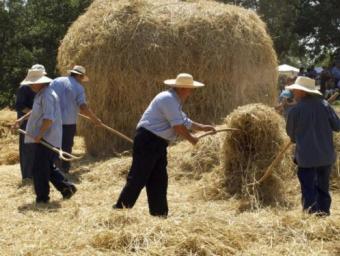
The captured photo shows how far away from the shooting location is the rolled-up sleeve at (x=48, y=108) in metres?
7.43

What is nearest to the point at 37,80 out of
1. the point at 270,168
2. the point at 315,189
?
the point at 270,168

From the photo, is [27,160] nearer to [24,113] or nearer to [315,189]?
[24,113]

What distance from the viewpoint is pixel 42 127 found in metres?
7.45

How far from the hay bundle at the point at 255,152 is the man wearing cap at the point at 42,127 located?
84.7 inches

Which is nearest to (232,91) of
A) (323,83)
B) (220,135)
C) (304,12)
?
(220,135)

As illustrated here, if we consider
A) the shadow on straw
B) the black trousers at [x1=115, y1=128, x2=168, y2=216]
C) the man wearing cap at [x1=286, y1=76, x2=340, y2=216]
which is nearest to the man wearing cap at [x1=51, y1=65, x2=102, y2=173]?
the shadow on straw

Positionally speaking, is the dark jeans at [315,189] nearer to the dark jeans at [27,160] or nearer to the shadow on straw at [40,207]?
the shadow on straw at [40,207]

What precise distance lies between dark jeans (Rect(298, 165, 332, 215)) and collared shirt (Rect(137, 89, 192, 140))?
4.51 ft

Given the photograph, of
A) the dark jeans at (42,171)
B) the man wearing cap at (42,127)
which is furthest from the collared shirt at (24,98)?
the dark jeans at (42,171)

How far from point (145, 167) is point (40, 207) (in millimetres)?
1830

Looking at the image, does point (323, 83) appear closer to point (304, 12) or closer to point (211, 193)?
point (304, 12)

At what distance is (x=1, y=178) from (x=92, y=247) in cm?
526

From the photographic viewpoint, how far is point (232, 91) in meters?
11.4

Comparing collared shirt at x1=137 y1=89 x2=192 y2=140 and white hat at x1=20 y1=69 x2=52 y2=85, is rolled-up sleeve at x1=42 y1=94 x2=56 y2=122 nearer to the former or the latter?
white hat at x1=20 y1=69 x2=52 y2=85
